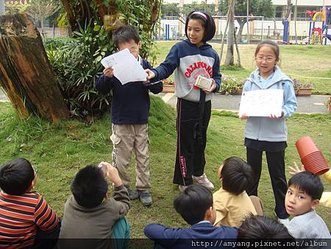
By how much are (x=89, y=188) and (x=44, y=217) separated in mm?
473

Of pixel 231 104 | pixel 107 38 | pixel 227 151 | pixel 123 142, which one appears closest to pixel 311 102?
pixel 231 104

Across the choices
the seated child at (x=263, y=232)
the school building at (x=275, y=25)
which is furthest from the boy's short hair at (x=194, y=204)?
the school building at (x=275, y=25)

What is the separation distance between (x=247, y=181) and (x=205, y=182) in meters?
1.27

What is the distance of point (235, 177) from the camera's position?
2.63m

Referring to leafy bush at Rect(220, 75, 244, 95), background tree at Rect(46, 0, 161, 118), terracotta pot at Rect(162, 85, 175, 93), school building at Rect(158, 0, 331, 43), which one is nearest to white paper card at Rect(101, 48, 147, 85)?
background tree at Rect(46, 0, 161, 118)

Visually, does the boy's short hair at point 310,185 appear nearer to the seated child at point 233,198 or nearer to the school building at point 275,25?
the seated child at point 233,198

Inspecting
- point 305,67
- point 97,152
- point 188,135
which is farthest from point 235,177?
point 305,67

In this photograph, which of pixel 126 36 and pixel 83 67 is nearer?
pixel 126 36

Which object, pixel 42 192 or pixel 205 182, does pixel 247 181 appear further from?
pixel 42 192

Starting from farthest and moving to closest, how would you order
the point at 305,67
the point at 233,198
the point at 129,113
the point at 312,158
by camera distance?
1. the point at 305,67
2. the point at 129,113
3. the point at 312,158
4. the point at 233,198

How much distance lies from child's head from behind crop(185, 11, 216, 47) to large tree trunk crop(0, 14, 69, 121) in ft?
5.70

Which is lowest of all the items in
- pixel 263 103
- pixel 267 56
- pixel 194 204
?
pixel 194 204

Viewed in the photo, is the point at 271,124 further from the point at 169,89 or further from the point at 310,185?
the point at 169,89

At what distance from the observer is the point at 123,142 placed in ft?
11.6
